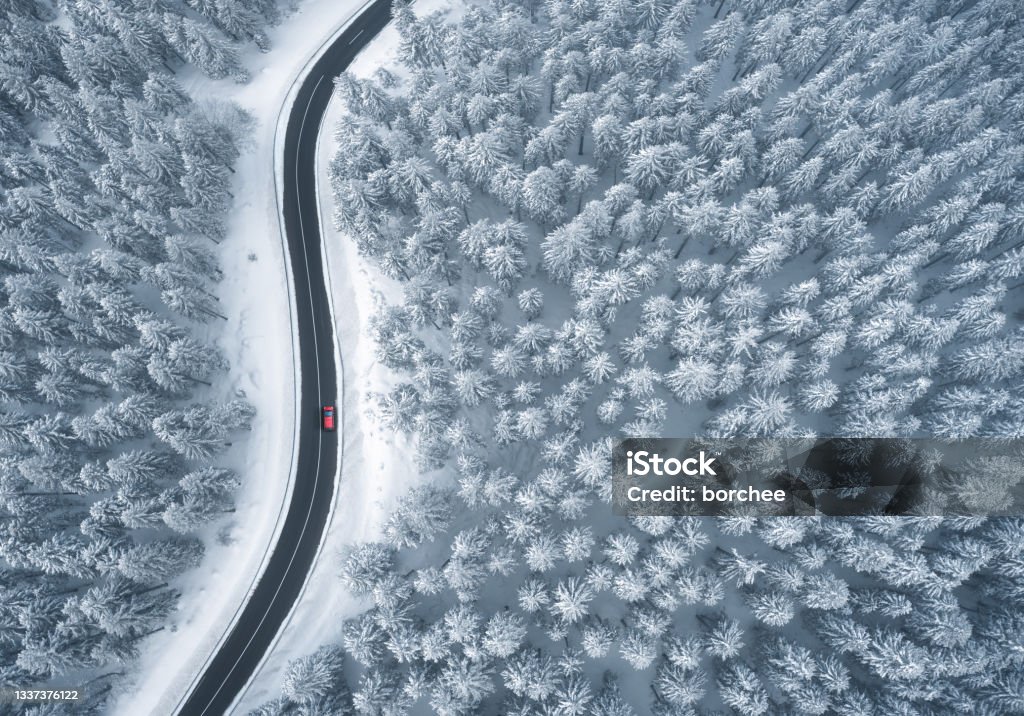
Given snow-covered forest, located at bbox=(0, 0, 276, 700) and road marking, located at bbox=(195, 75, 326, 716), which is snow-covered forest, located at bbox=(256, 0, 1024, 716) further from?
snow-covered forest, located at bbox=(0, 0, 276, 700)

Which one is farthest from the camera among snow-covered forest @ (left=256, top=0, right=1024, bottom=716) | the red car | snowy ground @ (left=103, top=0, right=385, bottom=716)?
the red car

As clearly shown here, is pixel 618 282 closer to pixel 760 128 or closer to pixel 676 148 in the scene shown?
pixel 676 148

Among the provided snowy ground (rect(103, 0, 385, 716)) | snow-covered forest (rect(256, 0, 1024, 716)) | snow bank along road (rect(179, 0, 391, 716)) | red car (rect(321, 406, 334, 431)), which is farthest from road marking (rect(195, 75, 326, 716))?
snow-covered forest (rect(256, 0, 1024, 716))

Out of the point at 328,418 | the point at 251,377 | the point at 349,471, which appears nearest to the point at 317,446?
the point at 328,418

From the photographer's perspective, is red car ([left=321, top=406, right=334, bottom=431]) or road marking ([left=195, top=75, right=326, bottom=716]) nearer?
Result: road marking ([left=195, top=75, right=326, bottom=716])

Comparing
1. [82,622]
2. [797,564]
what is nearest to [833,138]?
[797,564]

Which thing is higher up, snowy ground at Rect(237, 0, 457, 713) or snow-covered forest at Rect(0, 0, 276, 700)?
snow-covered forest at Rect(0, 0, 276, 700)

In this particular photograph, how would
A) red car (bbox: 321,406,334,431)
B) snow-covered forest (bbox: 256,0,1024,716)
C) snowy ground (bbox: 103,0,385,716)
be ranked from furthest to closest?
red car (bbox: 321,406,334,431) → snowy ground (bbox: 103,0,385,716) → snow-covered forest (bbox: 256,0,1024,716)

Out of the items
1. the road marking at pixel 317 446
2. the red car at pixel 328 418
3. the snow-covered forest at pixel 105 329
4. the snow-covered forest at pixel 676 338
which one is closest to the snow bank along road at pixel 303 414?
the road marking at pixel 317 446
